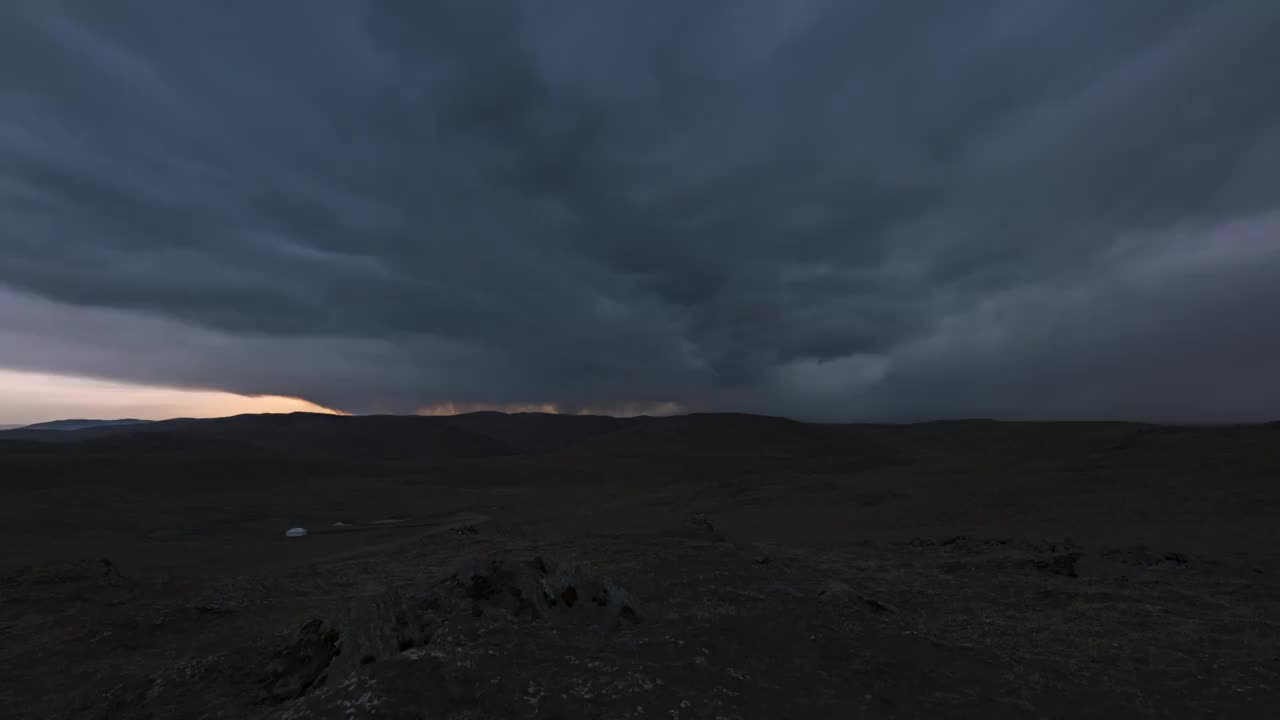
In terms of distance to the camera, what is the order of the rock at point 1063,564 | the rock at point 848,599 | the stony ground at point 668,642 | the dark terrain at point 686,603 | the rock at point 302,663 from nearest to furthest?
the stony ground at point 668,642
the dark terrain at point 686,603
the rock at point 302,663
the rock at point 848,599
the rock at point 1063,564

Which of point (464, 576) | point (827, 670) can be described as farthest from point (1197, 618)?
point (464, 576)

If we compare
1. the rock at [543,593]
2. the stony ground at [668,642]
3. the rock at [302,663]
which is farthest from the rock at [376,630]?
the rock at [543,593]

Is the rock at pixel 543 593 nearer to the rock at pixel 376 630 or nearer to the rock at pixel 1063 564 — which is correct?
the rock at pixel 376 630

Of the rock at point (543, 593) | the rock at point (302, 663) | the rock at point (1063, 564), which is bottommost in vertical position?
the rock at point (1063, 564)

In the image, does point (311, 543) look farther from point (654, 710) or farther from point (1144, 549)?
point (1144, 549)

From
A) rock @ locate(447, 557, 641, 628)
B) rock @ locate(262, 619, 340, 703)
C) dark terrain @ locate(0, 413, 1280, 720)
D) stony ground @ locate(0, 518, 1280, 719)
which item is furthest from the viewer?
rock @ locate(447, 557, 641, 628)

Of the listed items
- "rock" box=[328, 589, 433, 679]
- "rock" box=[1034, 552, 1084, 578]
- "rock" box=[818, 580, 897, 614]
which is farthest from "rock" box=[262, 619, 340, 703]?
"rock" box=[1034, 552, 1084, 578]

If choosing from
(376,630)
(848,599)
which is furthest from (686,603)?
(376,630)

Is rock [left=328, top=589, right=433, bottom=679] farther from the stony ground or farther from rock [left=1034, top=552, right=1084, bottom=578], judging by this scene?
rock [left=1034, top=552, right=1084, bottom=578]

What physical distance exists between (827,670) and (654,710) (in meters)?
3.22

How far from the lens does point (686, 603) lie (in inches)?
483

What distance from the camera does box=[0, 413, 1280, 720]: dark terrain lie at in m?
7.75

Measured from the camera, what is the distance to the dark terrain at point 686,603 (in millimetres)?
7754

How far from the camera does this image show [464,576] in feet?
35.9
